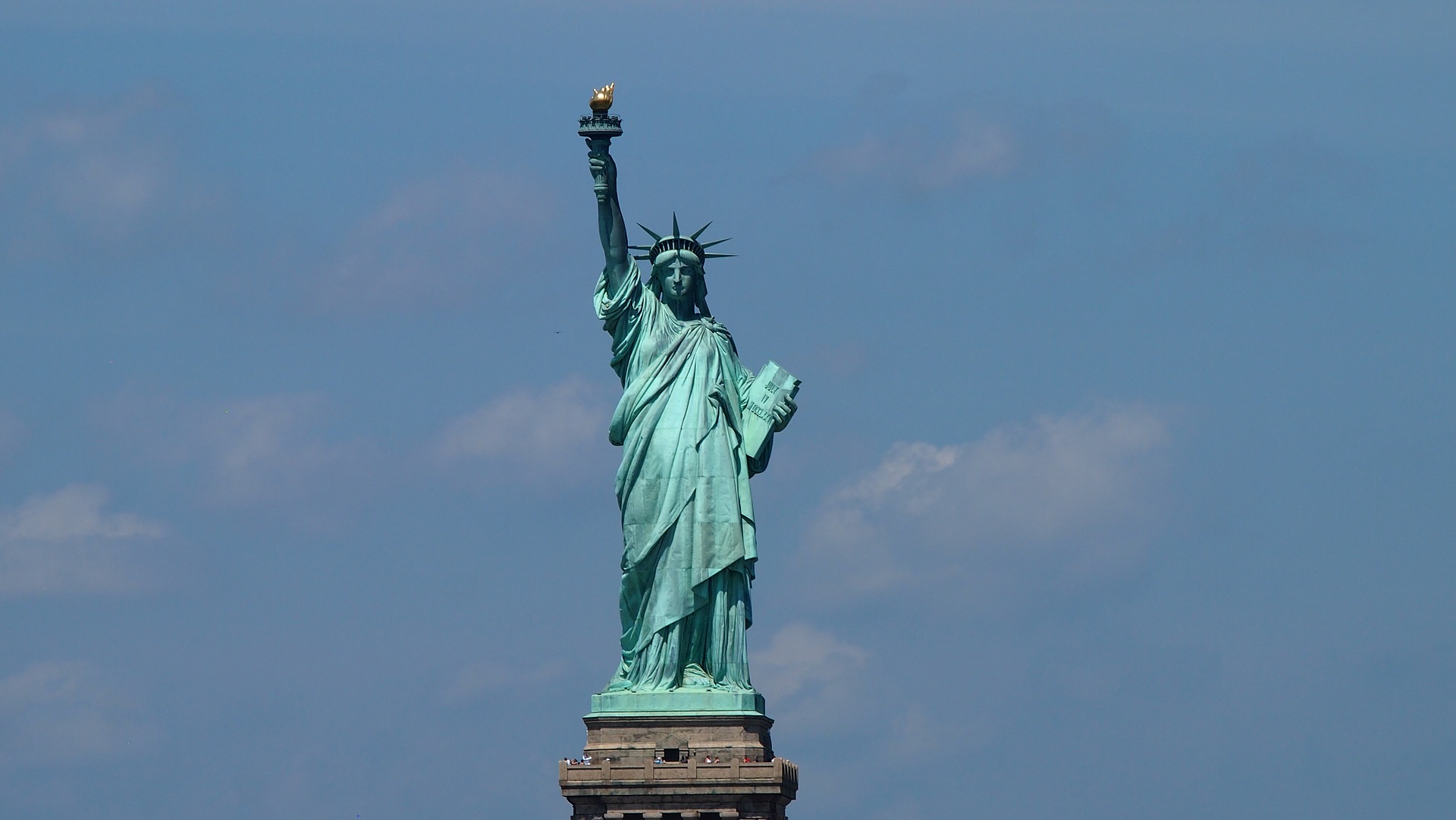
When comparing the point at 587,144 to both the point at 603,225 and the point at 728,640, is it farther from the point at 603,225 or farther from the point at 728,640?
the point at 728,640

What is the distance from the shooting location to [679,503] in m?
77.1

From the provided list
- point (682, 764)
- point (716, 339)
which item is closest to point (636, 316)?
point (716, 339)

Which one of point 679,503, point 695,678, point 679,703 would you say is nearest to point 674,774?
point 679,703

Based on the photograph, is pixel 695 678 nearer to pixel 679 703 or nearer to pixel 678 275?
pixel 679 703

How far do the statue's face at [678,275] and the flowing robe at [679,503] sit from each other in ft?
1.25

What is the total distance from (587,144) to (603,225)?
1.33 m

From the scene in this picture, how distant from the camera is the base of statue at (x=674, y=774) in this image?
7606cm

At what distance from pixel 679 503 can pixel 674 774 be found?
435 centimetres

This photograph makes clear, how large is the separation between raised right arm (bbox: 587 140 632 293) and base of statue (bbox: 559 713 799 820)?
23.7 ft

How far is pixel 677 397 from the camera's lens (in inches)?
3061

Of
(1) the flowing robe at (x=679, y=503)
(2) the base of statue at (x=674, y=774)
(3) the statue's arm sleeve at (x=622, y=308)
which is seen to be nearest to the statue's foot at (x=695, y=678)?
(1) the flowing robe at (x=679, y=503)

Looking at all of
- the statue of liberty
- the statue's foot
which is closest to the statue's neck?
the statue of liberty

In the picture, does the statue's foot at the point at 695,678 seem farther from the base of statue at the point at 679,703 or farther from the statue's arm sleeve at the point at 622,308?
the statue's arm sleeve at the point at 622,308

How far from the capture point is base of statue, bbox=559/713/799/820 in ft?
250
